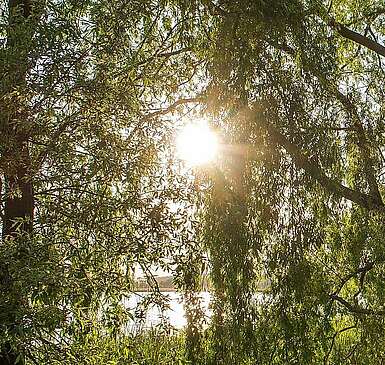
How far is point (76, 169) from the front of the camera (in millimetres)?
3240

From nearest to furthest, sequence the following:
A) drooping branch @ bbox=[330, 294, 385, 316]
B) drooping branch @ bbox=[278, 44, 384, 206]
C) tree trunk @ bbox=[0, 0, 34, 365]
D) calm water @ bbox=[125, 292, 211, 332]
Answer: tree trunk @ bbox=[0, 0, 34, 365] < drooping branch @ bbox=[278, 44, 384, 206] < calm water @ bbox=[125, 292, 211, 332] < drooping branch @ bbox=[330, 294, 385, 316]

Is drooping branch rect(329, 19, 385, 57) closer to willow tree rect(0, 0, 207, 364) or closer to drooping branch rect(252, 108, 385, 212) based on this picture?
willow tree rect(0, 0, 207, 364)

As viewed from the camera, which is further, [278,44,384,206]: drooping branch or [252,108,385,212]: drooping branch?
[278,44,384,206]: drooping branch

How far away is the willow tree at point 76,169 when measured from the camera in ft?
9.46

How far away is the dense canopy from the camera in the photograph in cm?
287

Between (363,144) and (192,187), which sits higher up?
(363,144)

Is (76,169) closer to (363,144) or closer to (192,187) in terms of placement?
(192,187)

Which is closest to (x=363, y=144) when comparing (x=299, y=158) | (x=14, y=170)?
(x=299, y=158)

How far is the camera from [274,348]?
3031mm

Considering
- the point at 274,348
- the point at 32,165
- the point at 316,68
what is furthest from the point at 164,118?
the point at 274,348

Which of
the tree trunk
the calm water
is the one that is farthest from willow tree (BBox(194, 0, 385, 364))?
the tree trunk

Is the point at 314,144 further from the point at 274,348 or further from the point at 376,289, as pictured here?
the point at 376,289

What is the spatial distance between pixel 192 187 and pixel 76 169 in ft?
2.07

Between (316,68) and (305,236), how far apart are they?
0.77 metres
